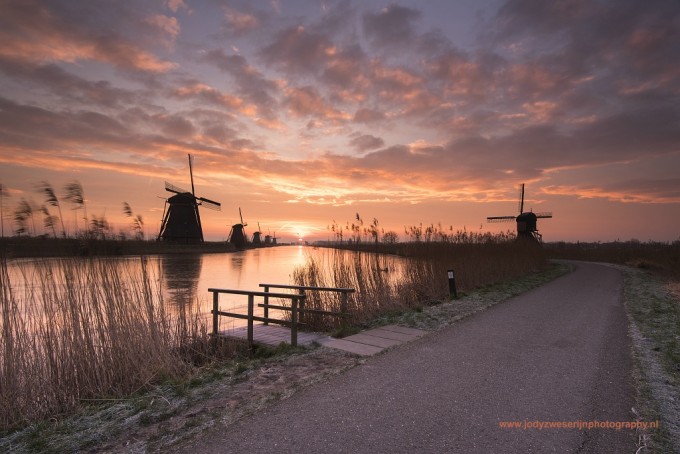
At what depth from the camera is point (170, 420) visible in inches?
159

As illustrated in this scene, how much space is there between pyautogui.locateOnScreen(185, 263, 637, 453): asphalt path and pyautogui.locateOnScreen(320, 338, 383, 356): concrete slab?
0.27m

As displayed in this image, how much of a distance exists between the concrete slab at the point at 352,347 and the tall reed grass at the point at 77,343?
246 centimetres

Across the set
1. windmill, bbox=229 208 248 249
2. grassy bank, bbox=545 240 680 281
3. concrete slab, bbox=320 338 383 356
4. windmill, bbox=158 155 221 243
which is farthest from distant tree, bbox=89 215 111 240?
windmill, bbox=229 208 248 249

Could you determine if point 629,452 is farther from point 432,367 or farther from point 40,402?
point 40,402

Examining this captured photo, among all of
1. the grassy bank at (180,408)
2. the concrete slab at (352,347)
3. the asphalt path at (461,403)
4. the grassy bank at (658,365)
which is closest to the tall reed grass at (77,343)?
the grassy bank at (180,408)

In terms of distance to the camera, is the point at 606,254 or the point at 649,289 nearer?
the point at 649,289

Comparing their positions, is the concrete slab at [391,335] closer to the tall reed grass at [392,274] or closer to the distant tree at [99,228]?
the tall reed grass at [392,274]

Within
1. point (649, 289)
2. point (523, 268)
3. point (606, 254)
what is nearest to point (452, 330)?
point (649, 289)

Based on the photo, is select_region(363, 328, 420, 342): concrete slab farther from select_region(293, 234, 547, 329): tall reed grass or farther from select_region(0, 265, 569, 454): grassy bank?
select_region(0, 265, 569, 454): grassy bank

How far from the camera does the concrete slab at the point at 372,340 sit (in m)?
6.79

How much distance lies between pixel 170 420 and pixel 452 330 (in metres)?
5.54

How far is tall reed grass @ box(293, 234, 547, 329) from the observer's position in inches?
398

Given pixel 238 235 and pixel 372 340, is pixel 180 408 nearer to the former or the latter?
pixel 372 340

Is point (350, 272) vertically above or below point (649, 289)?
above
